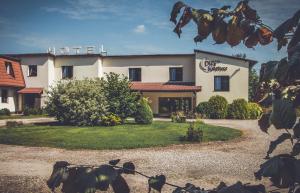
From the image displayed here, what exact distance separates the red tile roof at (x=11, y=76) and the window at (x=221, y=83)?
21958mm

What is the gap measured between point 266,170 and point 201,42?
2.50 ft

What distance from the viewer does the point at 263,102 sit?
1806 millimetres

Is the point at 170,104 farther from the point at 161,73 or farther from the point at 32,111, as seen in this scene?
the point at 32,111

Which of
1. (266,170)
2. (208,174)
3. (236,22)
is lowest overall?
(208,174)

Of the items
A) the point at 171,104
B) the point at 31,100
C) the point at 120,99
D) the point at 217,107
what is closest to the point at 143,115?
the point at 120,99

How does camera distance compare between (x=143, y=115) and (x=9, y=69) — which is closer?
(x=143, y=115)

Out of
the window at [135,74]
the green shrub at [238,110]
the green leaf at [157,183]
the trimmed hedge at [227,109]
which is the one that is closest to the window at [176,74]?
the window at [135,74]

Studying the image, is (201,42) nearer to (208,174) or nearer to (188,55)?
(208,174)

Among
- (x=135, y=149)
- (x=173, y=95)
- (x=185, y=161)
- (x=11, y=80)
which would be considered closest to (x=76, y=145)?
(x=135, y=149)

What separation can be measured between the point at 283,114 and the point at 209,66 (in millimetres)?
31816

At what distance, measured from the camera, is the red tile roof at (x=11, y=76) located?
106 ft

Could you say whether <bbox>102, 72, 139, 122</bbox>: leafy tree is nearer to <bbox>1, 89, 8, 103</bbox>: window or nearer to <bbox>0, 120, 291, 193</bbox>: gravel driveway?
<bbox>0, 120, 291, 193</bbox>: gravel driveway

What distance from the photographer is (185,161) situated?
385 inches

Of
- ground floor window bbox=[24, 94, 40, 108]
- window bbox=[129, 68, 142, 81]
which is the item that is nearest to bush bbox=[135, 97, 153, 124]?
window bbox=[129, 68, 142, 81]
